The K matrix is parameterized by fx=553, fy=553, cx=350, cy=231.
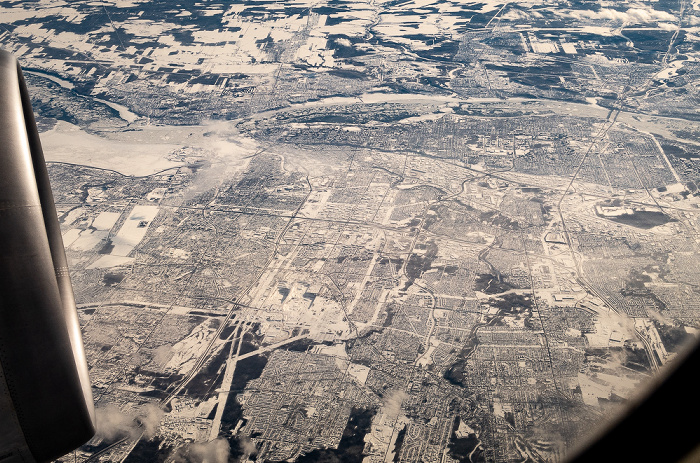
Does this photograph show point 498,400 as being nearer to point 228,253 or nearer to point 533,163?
point 228,253

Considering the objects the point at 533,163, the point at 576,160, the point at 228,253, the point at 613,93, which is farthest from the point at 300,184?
the point at 613,93

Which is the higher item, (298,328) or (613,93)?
(613,93)

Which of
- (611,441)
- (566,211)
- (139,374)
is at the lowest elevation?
(139,374)

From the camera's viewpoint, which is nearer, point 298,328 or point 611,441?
point 611,441

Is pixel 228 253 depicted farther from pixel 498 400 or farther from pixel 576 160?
pixel 576 160

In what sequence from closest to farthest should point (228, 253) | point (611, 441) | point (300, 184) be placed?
point (611, 441)
point (228, 253)
point (300, 184)

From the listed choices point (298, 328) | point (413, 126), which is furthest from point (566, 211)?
point (298, 328)

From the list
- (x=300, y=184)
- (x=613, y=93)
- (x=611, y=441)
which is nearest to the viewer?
(x=611, y=441)
